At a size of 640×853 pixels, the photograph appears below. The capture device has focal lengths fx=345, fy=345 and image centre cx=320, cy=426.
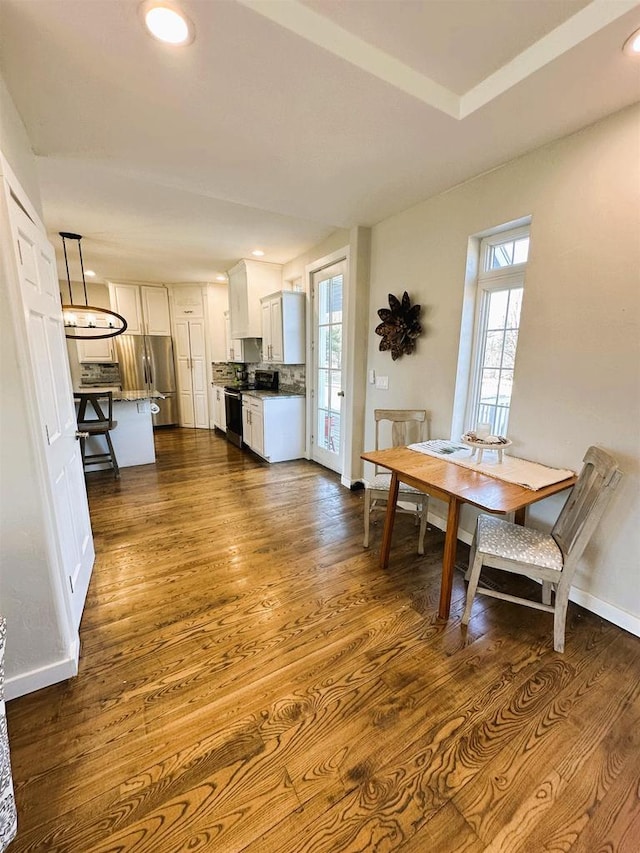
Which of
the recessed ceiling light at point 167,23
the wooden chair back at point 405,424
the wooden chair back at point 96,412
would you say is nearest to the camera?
the recessed ceiling light at point 167,23

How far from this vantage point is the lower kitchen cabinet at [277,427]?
4.36 metres

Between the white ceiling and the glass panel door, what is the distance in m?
1.33

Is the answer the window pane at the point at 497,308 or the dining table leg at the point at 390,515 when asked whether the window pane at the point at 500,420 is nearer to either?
the window pane at the point at 497,308

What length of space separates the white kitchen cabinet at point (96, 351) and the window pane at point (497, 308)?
602cm

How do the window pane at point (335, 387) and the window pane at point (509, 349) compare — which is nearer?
the window pane at point (509, 349)

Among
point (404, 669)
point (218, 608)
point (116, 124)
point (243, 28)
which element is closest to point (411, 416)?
point (404, 669)

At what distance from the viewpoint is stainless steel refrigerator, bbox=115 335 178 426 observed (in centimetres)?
611

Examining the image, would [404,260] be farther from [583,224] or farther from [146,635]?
[146,635]

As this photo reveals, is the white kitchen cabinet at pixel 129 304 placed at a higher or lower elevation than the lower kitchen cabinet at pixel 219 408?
higher

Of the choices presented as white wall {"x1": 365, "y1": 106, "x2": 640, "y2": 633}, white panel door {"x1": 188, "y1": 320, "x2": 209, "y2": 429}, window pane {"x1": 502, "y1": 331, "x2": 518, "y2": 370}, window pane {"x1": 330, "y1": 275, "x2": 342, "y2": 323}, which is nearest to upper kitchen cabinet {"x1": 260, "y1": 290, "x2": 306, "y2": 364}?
window pane {"x1": 330, "y1": 275, "x2": 342, "y2": 323}

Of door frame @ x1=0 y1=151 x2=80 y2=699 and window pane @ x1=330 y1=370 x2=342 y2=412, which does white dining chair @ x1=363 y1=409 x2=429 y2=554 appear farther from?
door frame @ x1=0 y1=151 x2=80 y2=699

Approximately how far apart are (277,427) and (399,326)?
83.3 inches

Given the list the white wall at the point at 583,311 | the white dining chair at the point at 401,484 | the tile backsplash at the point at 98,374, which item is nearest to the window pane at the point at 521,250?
the white wall at the point at 583,311

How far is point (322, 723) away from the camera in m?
1.36
